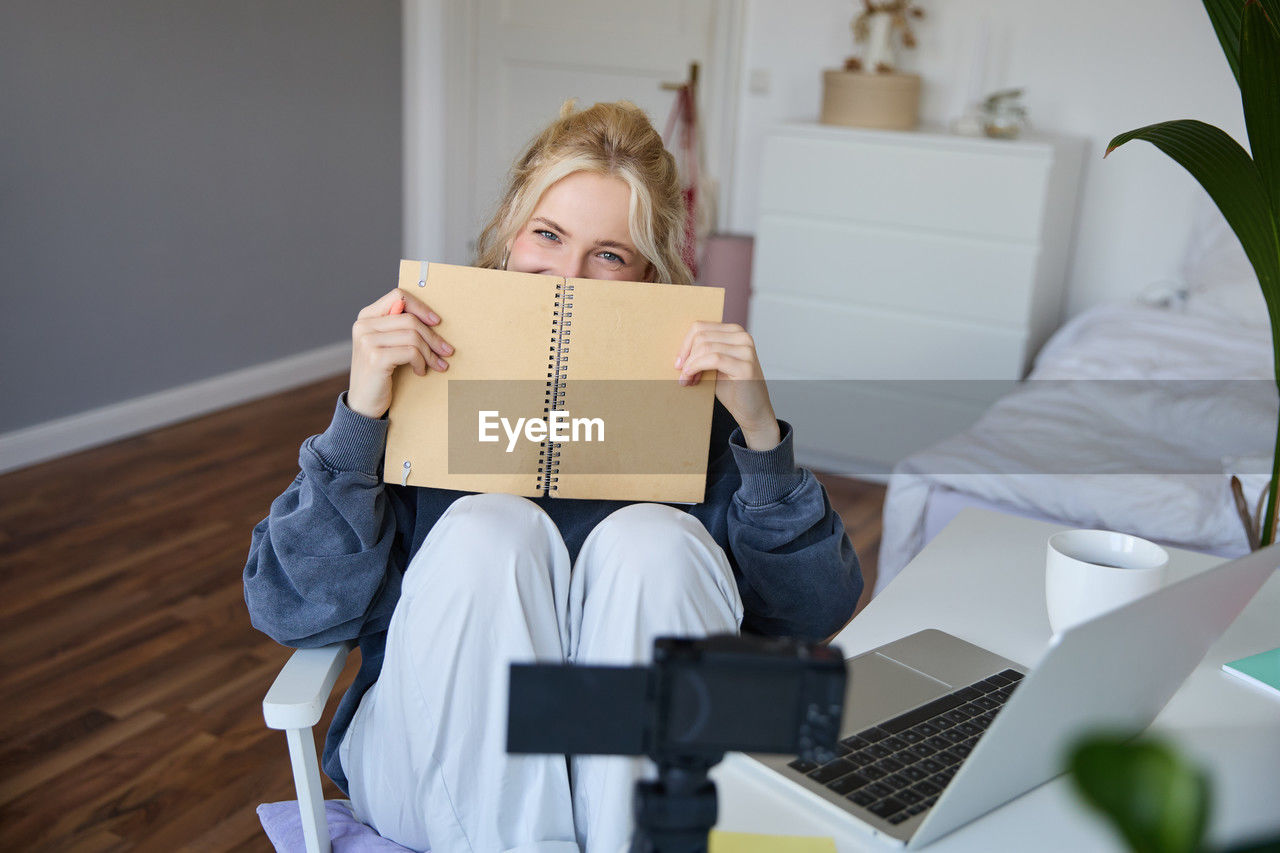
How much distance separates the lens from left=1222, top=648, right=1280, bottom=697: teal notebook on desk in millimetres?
916

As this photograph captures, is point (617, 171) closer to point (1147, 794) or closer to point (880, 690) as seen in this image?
point (880, 690)

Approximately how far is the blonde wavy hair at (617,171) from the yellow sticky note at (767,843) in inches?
29.2

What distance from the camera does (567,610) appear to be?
39.7 inches

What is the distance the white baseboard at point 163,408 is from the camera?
2918 mm

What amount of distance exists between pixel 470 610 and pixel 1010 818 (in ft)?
1.37

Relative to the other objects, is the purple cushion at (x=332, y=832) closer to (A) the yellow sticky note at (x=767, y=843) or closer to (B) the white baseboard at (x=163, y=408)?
(A) the yellow sticky note at (x=767, y=843)

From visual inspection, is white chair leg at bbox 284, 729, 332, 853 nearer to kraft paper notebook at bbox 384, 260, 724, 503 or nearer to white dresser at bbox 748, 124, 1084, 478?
kraft paper notebook at bbox 384, 260, 724, 503

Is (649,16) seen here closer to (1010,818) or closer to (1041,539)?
(1041,539)

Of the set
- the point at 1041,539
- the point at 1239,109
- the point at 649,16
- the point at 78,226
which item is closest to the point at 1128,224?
the point at 1239,109

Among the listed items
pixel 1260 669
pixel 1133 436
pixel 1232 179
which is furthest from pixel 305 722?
pixel 1133 436

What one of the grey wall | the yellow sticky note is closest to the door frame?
Result: the grey wall

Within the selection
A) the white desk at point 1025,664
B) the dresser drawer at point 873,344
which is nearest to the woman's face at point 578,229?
the white desk at point 1025,664

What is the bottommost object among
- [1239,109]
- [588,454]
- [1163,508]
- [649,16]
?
[1163,508]

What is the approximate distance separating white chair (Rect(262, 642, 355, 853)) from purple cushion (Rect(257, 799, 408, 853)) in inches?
1.1
